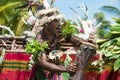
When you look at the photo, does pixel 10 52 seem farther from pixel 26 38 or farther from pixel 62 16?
pixel 62 16

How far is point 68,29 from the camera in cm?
533

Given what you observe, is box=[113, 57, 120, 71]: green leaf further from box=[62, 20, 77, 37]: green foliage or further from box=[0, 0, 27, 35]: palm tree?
box=[0, 0, 27, 35]: palm tree

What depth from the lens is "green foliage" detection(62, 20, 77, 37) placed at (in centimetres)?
529

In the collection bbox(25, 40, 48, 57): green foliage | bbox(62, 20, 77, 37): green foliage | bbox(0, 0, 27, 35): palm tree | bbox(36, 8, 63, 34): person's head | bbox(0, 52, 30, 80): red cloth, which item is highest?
bbox(36, 8, 63, 34): person's head

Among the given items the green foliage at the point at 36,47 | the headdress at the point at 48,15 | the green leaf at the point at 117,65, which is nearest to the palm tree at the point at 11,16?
the green leaf at the point at 117,65

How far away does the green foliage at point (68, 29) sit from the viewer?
5.29m

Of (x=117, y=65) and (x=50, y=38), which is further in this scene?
(x=117, y=65)

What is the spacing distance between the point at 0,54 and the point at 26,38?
1.34 ft

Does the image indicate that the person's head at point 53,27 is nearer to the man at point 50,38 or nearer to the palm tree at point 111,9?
the man at point 50,38

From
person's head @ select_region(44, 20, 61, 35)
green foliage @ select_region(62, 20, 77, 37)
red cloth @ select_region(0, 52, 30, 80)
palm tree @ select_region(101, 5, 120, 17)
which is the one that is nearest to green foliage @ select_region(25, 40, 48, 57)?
person's head @ select_region(44, 20, 61, 35)

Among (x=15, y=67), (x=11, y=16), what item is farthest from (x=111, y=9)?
(x=15, y=67)

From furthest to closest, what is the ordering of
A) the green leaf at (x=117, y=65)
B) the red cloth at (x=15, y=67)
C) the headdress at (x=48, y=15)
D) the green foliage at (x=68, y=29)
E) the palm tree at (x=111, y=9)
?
the palm tree at (x=111, y=9) < the red cloth at (x=15, y=67) < the green leaf at (x=117, y=65) < the green foliage at (x=68, y=29) < the headdress at (x=48, y=15)

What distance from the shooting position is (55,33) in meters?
5.24

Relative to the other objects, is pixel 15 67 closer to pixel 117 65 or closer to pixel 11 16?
pixel 117 65
